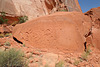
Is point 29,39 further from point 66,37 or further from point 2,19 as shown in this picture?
point 2,19

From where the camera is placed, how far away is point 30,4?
1049 cm

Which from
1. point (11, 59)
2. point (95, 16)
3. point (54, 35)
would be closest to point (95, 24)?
point (95, 16)

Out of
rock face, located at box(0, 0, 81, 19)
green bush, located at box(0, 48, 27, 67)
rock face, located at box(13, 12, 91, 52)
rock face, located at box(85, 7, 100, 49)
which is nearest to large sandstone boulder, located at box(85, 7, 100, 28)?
rock face, located at box(85, 7, 100, 49)

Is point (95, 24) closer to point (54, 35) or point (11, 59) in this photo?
point (54, 35)

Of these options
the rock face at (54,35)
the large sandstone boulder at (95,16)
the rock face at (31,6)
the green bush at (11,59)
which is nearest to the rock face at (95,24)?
the large sandstone boulder at (95,16)

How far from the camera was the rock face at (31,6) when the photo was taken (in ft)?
26.3

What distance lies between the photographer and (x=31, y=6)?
34.4 ft

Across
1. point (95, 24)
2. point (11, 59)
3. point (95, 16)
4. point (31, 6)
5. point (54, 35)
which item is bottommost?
point (11, 59)

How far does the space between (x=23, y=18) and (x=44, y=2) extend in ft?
18.9

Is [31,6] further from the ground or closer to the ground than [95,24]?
further from the ground

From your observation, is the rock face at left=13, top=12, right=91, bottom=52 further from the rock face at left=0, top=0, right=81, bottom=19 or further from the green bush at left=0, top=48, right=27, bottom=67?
the rock face at left=0, top=0, right=81, bottom=19

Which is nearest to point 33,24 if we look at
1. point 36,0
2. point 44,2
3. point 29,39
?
point 29,39

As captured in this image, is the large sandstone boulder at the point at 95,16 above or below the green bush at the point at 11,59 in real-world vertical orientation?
above

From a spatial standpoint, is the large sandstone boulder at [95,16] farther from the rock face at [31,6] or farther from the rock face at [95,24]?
the rock face at [31,6]
